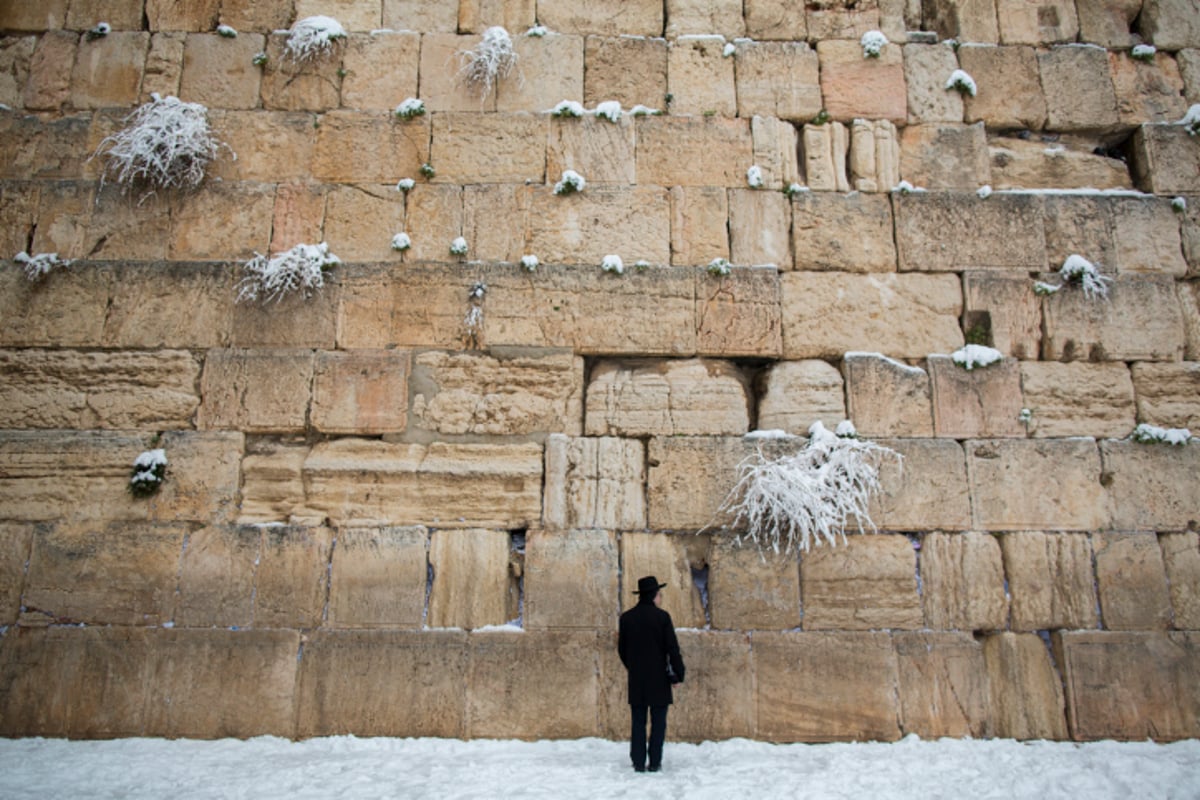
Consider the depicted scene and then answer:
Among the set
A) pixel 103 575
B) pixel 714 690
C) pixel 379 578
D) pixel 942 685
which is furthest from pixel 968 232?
pixel 103 575

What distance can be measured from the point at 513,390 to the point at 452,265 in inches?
44.7

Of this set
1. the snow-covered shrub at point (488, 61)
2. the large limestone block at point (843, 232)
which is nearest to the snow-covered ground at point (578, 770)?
the large limestone block at point (843, 232)

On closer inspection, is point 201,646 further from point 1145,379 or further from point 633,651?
point 1145,379

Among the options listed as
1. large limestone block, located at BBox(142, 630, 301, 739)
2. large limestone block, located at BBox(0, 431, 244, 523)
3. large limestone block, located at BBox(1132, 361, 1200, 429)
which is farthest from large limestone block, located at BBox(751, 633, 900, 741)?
large limestone block, located at BBox(0, 431, 244, 523)

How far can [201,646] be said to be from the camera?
5352 mm

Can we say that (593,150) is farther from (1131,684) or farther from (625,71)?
(1131,684)

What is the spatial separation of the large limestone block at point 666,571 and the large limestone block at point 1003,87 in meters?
4.51

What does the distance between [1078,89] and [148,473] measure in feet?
26.8

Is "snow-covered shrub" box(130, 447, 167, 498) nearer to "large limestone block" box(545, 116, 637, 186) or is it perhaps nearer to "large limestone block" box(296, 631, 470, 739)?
"large limestone block" box(296, 631, 470, 739)

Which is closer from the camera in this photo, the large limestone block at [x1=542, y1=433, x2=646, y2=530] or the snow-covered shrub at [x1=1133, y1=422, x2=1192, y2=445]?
the large limestone block at [x1=542, y1=433, x2=646, y2=530]

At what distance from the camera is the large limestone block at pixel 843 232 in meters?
6.27

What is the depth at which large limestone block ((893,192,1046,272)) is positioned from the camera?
20.6ft

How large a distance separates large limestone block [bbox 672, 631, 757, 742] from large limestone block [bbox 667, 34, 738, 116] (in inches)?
168

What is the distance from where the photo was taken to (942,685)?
5383 millimetres
